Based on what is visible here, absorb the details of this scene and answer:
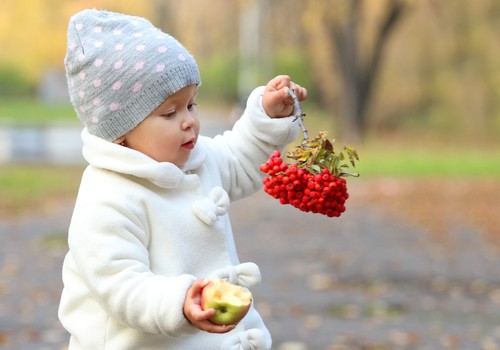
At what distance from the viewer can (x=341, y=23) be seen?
2419 centimetres

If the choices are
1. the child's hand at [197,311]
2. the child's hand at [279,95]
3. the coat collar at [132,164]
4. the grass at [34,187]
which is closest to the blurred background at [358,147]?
the grass at [34,187]

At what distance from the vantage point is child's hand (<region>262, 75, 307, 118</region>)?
119 inches

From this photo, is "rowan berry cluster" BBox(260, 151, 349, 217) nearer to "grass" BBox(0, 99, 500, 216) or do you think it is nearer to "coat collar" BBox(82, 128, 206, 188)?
"coat collar" BBox(82, 128, 206, 188)

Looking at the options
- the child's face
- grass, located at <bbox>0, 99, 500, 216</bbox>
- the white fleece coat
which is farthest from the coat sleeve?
grass, located at <bbox>0, 99, 500, 216</bbox>

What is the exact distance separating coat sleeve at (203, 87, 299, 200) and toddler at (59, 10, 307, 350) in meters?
0.23

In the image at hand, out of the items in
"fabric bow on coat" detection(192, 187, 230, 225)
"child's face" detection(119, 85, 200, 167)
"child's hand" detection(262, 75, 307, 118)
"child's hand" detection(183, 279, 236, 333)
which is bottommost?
"child's hand" detection(183, 279, 236, 333)

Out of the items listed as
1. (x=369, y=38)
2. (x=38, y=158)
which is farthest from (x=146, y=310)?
(x=369, y=38)

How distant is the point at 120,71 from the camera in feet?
9.05

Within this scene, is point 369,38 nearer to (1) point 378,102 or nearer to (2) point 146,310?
(1) point 378,102

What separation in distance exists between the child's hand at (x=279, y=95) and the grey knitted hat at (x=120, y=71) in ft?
0.98

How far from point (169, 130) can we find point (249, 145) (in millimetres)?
434

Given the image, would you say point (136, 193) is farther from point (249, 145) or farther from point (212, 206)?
point (249, 145)

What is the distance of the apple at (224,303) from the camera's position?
2451 millimetres

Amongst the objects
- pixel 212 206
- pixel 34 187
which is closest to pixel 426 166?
pixel 34 187
